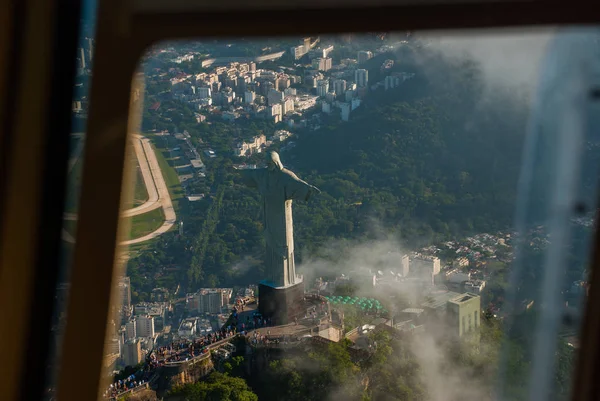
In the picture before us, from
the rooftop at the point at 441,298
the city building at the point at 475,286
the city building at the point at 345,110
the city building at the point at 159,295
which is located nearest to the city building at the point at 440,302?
the rooftop at the point at 441,298

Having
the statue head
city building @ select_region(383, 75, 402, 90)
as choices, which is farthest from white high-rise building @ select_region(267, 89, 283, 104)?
city building @ select_region(383, 75, 402, 90)

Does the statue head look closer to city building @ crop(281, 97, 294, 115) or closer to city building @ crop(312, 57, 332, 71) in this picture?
city building @ crop(281, 97, 294, 115)

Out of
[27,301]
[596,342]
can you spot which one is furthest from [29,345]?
[596,342]

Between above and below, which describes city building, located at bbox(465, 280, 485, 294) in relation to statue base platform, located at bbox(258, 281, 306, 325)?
above

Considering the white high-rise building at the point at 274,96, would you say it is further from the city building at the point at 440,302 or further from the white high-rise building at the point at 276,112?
the city building at the point at 440,302

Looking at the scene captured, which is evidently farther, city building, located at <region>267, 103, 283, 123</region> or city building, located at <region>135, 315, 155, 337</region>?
city building, located at <region>267, 103, 283, 123</region>

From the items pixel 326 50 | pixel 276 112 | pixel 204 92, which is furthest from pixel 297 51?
pixel 276 112

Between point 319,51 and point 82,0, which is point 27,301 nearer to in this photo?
point 82,0
